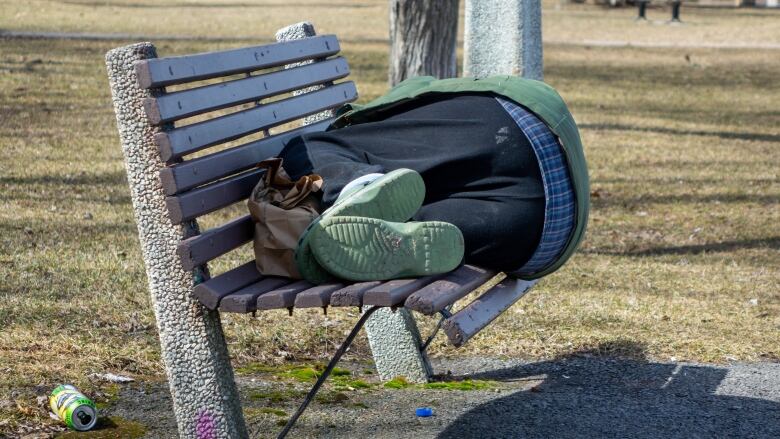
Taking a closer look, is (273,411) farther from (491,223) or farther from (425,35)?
(425,35)

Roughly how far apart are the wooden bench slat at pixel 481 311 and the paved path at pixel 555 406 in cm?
40

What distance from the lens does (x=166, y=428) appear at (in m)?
3.41

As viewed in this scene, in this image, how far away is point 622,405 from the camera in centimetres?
384

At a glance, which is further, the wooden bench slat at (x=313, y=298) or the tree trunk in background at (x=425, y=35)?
the tree trunk in background at (x=425, y=35)

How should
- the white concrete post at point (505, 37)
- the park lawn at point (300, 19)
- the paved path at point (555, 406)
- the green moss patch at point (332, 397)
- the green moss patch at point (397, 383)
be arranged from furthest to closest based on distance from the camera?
Answer: the park lawn at point (300, 19) → the white concrete post at point (505, 37) → the green moss patch at point (397, 383) → the green moss patch at point (332, 397) → the paved path at point (555, 406)

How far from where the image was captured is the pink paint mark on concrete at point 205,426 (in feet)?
9.78

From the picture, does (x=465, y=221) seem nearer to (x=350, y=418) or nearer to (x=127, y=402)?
(x=350, y=418)

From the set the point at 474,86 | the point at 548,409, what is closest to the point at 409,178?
the point at 474,86

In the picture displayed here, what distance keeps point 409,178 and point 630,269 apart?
326 cm

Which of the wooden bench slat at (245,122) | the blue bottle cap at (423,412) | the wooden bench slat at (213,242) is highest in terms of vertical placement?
the wooden bench slat at (245,122)

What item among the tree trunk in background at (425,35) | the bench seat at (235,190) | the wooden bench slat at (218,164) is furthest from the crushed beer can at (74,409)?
the tree trunk in background at (425,35)

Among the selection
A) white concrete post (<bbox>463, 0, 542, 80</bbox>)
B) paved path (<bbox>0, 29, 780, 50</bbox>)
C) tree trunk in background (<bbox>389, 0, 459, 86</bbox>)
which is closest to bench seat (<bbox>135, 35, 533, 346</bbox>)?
white concrete post (<bbox>463, 0, 542, 80</bbox>)

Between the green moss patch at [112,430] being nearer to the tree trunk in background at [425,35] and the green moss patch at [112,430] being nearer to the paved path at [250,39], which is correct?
the tree trunk in background at [425,35]

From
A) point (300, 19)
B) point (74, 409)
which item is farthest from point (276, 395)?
point (300, 19)
